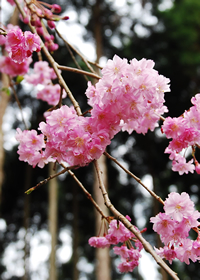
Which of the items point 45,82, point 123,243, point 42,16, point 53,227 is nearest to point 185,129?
point 123,243

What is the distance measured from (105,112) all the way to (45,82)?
1394 mm

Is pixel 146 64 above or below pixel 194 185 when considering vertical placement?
above

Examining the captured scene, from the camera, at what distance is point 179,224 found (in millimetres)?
874

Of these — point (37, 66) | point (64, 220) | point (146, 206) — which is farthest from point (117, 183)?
point (37, 66)

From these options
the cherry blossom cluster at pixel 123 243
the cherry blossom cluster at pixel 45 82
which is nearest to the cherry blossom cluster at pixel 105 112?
the cherry blossom cluster at pixel 123 243

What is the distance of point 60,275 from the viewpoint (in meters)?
10.9

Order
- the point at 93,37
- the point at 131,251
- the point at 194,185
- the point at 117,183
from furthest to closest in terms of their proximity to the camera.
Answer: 1. the point at 117,183
2. the point at 194,185
3. the point at 93,37
4. the point at 131,251

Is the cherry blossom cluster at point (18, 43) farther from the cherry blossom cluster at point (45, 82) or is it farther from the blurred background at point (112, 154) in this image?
the blurred background at point (112, 154)

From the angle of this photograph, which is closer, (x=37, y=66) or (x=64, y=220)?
(x=37, y=66)

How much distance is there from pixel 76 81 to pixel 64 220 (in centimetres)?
529

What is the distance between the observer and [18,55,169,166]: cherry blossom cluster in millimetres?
796

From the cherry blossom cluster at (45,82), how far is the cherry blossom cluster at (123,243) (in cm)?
111

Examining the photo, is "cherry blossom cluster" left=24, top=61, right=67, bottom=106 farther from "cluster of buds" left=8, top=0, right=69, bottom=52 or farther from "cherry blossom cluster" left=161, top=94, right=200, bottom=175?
"cherry blossom cluster" left=161, top=94, right=200, bottom=175

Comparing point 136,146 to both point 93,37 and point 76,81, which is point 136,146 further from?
point 93,37
